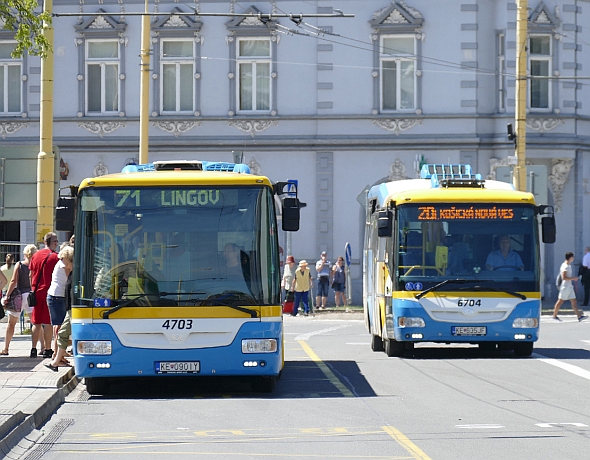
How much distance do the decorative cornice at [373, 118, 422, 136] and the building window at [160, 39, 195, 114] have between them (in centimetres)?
556

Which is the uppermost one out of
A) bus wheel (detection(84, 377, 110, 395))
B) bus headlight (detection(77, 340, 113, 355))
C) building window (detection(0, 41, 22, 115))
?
building window (detection(0, 41, 22, 115))

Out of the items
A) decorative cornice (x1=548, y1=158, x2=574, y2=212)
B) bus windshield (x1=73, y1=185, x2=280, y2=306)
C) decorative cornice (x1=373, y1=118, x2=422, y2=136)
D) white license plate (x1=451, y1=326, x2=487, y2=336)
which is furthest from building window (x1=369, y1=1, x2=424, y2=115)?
bus windshield (x1=73, y1=185, x2=280, y2=306)

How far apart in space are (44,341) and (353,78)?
2057cm

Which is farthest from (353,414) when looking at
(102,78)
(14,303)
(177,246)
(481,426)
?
(102,78)

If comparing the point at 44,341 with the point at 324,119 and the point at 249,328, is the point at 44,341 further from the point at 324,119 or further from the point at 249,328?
the point at 324,119

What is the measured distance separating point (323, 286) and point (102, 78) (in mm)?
9240

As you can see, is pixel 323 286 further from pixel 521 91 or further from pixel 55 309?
pixel 55 309

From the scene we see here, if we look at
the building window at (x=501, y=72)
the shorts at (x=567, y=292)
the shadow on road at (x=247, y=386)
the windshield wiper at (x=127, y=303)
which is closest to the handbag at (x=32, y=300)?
the shadow on road at (x=247, y=386)

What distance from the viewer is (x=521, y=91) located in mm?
31094

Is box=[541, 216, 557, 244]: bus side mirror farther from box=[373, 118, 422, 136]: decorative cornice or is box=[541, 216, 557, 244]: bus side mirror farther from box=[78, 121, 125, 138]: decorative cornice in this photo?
box=[78, 121, 125, 138]: decorative cornice

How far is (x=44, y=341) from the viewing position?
1819 centimetres

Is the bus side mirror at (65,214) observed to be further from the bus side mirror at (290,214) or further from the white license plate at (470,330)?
the white license plate at (470,330)

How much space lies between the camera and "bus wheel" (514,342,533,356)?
19.3 metres

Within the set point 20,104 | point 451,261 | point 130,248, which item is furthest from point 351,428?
point 20,104
